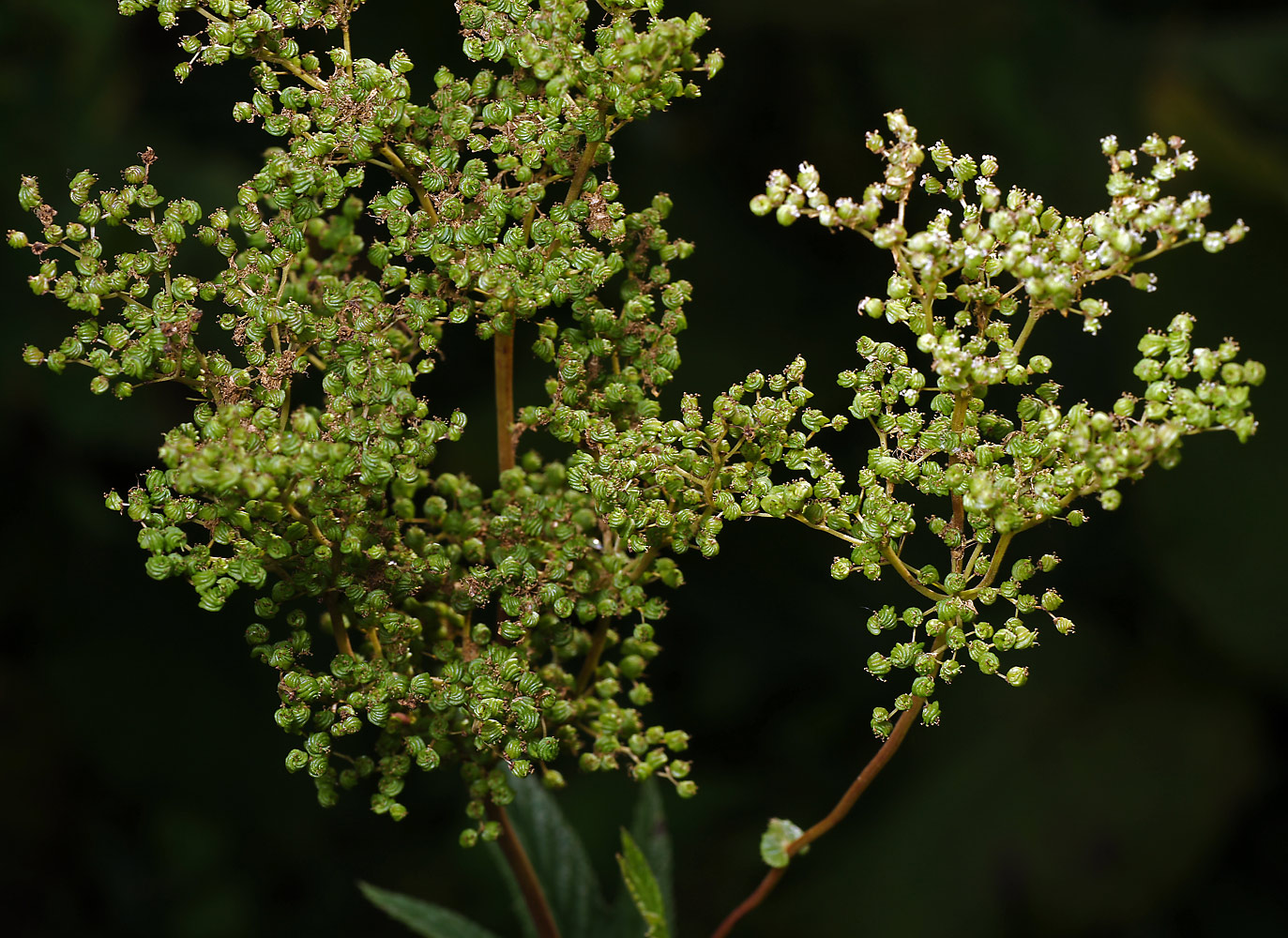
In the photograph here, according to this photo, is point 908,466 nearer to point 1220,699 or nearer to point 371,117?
point 371,117

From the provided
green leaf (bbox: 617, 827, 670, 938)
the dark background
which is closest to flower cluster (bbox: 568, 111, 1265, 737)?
green leaf (bbox: 617, 827, 670, 938)

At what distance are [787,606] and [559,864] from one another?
4.88 ft

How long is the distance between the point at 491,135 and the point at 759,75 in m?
2.11

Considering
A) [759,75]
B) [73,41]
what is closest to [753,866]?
[759,75]

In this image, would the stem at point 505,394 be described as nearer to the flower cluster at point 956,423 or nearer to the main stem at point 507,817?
the main stem at point 507,817

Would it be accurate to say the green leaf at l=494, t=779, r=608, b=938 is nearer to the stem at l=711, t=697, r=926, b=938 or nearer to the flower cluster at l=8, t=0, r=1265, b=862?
the stem at l=711, t=697, r=926, b=938

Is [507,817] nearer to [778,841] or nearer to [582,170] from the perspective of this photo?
[778,841]

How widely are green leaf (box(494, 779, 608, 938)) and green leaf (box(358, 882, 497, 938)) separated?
132 millimetres

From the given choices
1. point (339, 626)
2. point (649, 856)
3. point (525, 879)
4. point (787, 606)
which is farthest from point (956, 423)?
point (787, 606)

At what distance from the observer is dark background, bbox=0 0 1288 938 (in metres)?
2.84

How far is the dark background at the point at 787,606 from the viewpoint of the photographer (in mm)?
2838

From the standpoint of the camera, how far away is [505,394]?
1.26 m

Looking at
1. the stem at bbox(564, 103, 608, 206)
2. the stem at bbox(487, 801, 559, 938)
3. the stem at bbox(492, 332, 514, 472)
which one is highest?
the stem at bbox(564, 103, 608, 206)

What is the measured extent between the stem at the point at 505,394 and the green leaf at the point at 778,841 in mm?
495
